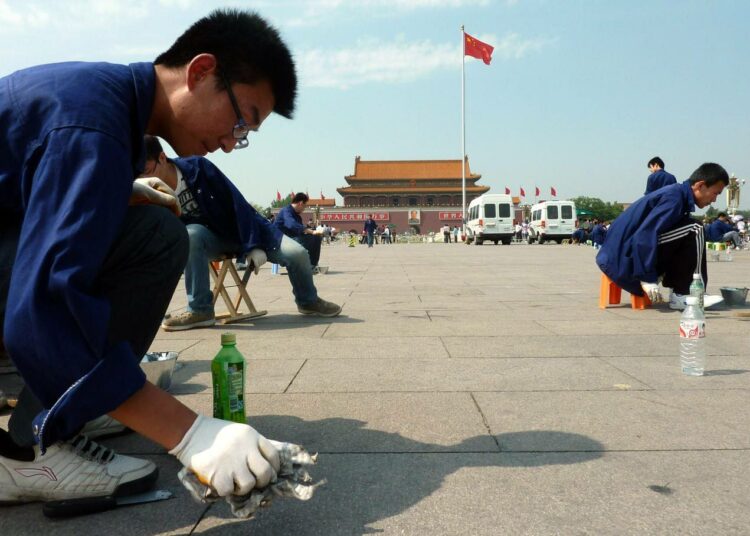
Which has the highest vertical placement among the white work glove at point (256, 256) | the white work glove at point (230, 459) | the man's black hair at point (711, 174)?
the man's black hair at point (711, 174)

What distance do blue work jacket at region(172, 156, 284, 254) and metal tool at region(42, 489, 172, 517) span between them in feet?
9.21

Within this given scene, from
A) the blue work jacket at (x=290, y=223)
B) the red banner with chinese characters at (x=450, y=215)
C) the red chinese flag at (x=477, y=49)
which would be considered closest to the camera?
the blue work jacket at (x=290, y=223)

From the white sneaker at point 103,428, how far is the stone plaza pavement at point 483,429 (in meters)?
0.03

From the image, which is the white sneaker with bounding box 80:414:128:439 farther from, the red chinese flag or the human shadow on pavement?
the red chinese flag

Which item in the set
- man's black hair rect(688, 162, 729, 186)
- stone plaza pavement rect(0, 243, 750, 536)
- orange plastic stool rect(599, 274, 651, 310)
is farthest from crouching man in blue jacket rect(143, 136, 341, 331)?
man's black hair rect(688, 162, 729, 186)

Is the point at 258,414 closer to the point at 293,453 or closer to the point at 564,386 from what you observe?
the point at 293,453

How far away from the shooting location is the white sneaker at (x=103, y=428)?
1.84 metres

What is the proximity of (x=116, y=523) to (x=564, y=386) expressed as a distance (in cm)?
177

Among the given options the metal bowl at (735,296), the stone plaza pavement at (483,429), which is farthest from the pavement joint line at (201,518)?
the metal bowl at (735,296)

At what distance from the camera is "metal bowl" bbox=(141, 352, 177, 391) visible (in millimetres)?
2246

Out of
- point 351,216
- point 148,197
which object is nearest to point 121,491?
point 148,197

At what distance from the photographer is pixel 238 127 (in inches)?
58.6

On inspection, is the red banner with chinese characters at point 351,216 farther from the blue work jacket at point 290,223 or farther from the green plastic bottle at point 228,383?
the green plastic bottle at point 228,383

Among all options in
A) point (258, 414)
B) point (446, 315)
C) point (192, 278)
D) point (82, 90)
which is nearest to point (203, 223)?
point (192, 278)
